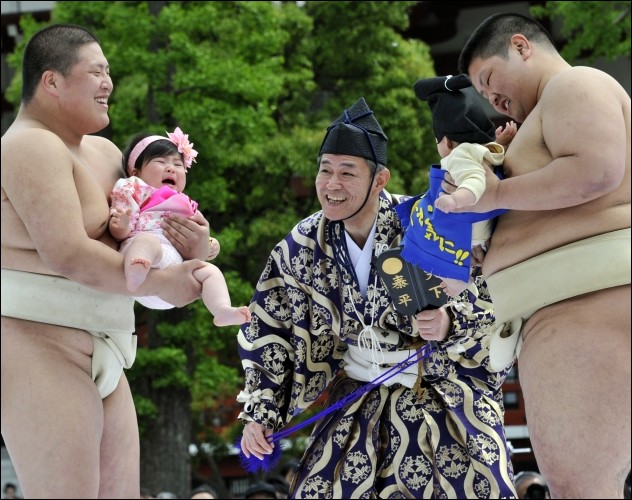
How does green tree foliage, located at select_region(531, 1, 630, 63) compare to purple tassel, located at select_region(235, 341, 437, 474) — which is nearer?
purple tassel, located at select_region(235, 341, 437, 474)

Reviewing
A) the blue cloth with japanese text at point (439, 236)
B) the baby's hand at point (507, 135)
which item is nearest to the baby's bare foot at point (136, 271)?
the blue cloth with japanese text at point (439, 236)

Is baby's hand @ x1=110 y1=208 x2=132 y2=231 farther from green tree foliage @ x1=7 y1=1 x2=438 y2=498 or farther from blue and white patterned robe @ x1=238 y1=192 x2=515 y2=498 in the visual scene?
green tree foliage @ x1=7 y1=1 x2=438 y2=498

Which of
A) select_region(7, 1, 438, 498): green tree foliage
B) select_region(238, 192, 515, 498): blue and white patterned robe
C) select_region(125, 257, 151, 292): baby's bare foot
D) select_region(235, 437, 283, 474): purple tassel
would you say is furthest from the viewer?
select_region(7, 1, 438, 498): green tree foliage

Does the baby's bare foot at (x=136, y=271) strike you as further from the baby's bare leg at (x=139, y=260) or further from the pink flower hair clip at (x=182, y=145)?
the pink flower hair clip at (x=182, y=145)

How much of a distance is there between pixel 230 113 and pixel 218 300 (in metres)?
7.34

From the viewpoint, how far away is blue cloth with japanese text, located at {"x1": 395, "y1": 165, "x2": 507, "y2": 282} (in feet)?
8.43

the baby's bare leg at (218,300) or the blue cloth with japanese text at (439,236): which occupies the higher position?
the blue cloth with japanese text at (439,236)

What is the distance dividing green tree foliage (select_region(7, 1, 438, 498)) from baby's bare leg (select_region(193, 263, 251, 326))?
6887 mm

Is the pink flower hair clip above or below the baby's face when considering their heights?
above

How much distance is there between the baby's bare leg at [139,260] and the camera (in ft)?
8.02

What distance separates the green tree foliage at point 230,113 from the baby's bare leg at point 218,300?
689cm

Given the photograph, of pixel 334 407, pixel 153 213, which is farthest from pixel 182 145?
pixel 334 407

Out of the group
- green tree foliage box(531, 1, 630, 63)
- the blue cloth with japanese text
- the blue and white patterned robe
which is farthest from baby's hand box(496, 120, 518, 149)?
green tree foliage box(531, 1, 630, 63)

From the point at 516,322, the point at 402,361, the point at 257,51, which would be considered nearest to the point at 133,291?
the point at 516,322
